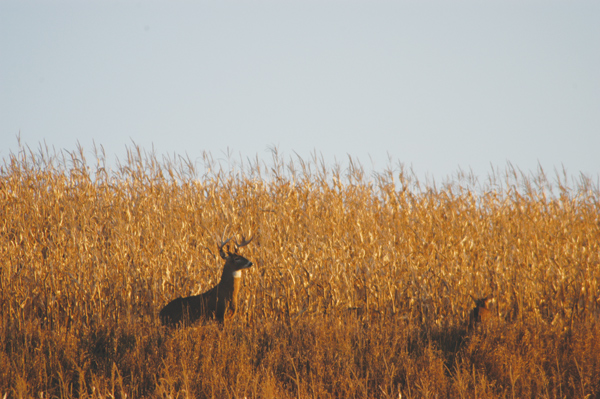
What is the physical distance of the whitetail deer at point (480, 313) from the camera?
493cm

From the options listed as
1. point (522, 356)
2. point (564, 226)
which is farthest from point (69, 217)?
point (564, 226)

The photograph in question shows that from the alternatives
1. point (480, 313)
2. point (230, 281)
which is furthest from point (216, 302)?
point (480, 313)

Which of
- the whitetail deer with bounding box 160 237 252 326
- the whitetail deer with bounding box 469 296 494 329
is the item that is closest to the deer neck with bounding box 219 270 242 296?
the whitetail deer with bounding box 160 237 252 326

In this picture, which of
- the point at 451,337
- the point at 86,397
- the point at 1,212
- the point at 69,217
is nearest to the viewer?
the point at 86,397

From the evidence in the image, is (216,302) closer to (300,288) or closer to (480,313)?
(300,288)

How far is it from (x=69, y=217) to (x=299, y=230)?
3769 mm

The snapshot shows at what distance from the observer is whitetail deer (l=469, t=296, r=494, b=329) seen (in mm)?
4926

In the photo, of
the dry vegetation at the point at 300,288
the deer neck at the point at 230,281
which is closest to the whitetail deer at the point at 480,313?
the dry vegetation at the point at 300,288

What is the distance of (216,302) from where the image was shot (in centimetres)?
477

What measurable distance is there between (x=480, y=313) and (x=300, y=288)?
2.02 m

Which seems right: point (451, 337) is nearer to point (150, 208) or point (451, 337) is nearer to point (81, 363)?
point (81, 363)

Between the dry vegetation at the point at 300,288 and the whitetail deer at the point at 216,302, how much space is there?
0.60ft

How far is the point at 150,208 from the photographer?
7980 millimetres

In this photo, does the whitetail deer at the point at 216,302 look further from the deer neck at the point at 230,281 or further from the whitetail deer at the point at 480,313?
the whitetail deer at the point at 480,313
